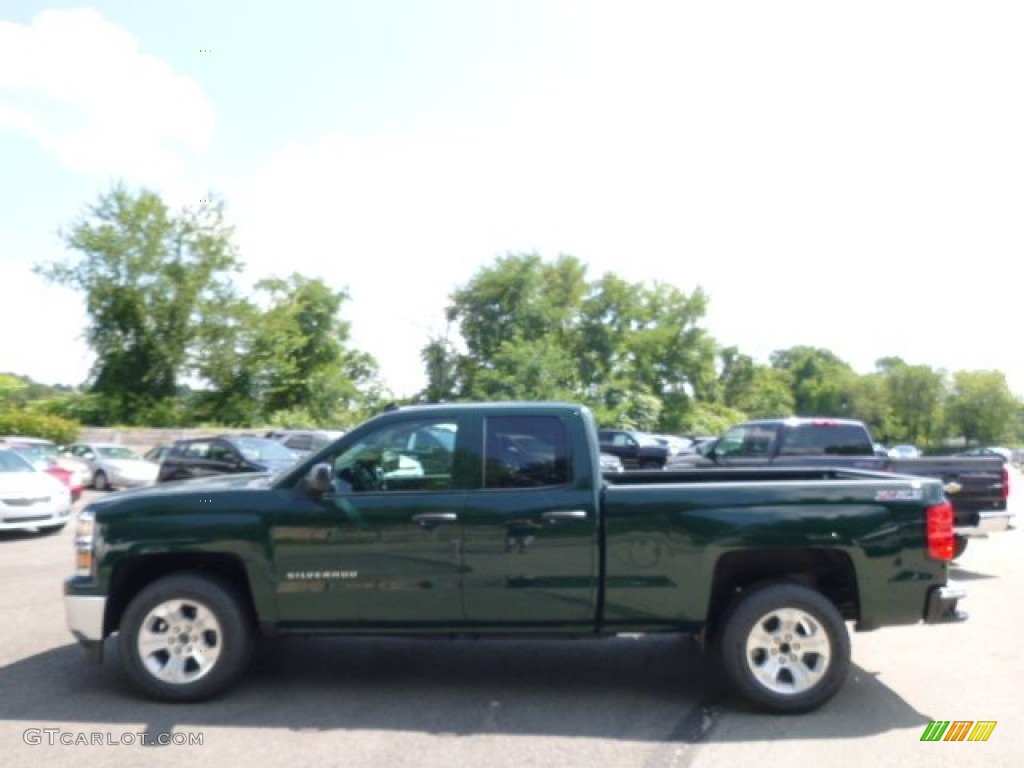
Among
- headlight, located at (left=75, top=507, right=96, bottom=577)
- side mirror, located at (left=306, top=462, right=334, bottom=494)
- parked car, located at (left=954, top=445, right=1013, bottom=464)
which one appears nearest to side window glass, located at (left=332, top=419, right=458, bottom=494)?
side mirror, located at (left=306, top=462, right=334, bottom=494)

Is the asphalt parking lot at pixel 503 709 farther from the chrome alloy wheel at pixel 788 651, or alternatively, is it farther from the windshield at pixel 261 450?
the windshield at pixel 261 450

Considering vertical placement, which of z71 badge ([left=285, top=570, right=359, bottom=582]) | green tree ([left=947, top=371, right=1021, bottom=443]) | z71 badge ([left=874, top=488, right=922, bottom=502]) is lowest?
z71 badge ([left=285, top=570, right=359, bottom=582])

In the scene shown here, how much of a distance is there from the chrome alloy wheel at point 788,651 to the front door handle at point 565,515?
128 centimetres

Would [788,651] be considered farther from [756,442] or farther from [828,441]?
[756,442]

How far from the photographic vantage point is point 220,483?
23.0 feet

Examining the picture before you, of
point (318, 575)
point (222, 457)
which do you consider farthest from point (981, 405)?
point (318, 575)

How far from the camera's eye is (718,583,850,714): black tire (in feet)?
19.9

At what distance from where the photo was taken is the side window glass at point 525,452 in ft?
20.9

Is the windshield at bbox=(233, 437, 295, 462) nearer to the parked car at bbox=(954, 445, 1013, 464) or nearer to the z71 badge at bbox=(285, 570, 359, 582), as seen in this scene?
the parked car at bbox=(954, 445, 1013, 464)

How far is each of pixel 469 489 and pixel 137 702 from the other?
2531mm

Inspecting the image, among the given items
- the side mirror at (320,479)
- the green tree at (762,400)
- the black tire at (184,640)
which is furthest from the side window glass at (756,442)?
the green tree at (762,400)

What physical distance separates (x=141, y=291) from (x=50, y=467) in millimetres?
23589

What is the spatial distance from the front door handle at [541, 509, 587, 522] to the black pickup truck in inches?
158

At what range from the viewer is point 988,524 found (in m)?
11.5
